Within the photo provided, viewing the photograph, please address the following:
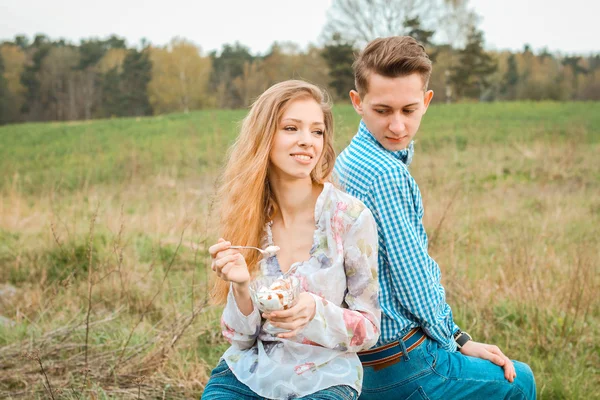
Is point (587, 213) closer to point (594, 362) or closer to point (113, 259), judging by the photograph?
point (594, 362)

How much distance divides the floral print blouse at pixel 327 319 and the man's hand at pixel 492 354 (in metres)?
0.56

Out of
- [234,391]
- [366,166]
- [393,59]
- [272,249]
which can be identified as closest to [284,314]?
[272,249]

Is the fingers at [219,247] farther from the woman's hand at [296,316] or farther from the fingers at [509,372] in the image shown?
the fingers at [509,372]

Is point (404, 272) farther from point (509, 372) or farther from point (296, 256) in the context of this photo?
point (509, 372)

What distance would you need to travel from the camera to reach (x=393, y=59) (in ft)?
7.11

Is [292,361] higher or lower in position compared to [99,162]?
higher

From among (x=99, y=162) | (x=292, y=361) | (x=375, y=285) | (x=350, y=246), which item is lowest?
(x=99, y=162)

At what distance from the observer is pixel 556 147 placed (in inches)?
499

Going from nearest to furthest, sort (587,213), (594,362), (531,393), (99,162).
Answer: (531,393), (594,362), (587,213), (99,162)

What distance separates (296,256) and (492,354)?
88cm

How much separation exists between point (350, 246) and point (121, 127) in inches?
899

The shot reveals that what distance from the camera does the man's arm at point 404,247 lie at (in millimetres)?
2029

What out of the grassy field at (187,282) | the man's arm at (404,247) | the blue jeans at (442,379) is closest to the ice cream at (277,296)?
the man's arm at (404,247)

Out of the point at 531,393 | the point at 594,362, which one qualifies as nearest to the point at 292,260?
the point at 531,393
